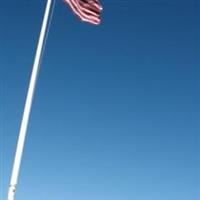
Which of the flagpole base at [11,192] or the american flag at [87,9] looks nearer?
the flagpole base at [11,192]

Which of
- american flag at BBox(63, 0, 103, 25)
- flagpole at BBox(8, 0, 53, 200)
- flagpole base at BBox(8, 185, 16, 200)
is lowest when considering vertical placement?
flagpole base at BBox(8, 185, 16, 200)

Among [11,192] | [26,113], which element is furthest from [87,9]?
[11,192]

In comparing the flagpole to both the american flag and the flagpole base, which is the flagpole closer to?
the flagpole base

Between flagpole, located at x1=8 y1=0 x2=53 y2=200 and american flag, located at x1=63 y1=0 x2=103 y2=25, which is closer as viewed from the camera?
flagpole, located at x1=8 y1=0 x2=53 y2=200

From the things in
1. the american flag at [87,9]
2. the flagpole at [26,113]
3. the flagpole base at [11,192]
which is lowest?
the flagpole base at [11,192]

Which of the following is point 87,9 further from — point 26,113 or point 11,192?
point 11,192

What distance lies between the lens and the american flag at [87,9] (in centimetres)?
1995

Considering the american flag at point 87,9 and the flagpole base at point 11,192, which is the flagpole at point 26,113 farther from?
the american flag at point 87,9

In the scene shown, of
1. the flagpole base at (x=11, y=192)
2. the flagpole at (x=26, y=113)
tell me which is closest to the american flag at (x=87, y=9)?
the flagpole at (x=26, y=113)

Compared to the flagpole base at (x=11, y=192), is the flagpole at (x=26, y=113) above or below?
above

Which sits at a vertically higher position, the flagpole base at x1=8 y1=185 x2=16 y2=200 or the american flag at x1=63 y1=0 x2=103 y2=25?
the american flag at x1=63 y1=0 x2=103 y2=25

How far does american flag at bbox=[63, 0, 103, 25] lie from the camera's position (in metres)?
20.0

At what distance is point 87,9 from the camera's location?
2033 centimetres

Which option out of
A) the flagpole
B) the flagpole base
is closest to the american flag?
the flagpole
